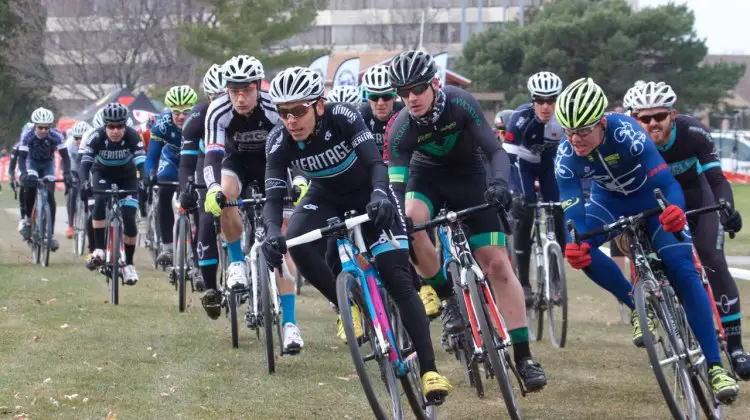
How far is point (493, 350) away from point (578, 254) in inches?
32.1

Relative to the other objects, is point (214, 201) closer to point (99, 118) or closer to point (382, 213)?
point (382, 213)

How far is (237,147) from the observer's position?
405 inches

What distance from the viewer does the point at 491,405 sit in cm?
812

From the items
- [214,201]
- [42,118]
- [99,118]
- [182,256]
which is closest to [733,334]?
[214,201]

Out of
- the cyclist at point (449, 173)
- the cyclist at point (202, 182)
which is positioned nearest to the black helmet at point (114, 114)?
the cyclist at point (202, 182)

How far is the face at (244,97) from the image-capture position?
9875mm

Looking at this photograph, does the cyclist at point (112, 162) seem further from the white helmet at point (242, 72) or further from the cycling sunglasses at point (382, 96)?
the white helmet at point (242, 72)

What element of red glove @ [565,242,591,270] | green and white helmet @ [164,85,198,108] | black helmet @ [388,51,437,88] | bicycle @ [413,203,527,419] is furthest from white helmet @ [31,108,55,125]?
red glove @ [565,242,591,270]

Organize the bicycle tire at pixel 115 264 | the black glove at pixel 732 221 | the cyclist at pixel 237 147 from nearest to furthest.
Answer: the black glove at pixel 732 221 → the cyclist at pixel 237 147 → the bicycle tire at pixel 115 264

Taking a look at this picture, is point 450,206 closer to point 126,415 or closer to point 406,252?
point 406,252

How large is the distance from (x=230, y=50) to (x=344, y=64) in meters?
21.3

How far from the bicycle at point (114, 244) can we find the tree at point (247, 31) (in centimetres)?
3532

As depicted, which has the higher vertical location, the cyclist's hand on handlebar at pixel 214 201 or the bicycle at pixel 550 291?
the cyclist's hand on handlebar at pixel 214 201

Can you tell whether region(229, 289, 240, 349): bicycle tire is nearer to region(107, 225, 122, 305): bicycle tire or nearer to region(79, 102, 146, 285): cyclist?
region(107, 225, 122, 305): bicycle tire
